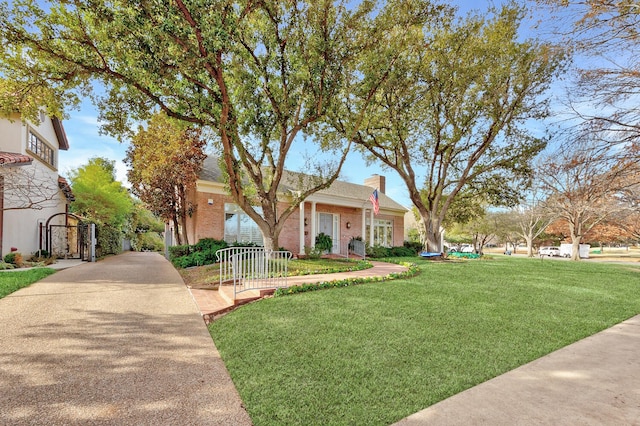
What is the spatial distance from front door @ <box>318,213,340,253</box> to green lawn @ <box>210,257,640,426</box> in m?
10.9

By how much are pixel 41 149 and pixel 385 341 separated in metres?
19.2

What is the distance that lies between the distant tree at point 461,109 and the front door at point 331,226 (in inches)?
165

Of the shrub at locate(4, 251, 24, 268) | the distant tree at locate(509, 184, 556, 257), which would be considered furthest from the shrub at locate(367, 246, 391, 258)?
the shrub at locate(4, 251, 24, 268)

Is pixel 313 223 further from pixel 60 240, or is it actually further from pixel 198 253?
pixel 60 240

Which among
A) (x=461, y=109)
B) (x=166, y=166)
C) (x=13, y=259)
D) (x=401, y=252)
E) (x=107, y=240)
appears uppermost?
(x=461, y=109)

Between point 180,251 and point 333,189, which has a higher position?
point 333,189

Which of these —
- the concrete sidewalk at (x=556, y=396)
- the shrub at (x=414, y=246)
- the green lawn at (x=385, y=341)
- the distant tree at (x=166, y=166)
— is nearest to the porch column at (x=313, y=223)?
the distant tree at (x=166, y=166)

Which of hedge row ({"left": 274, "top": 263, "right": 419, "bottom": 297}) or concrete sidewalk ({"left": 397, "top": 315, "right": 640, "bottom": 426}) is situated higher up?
hedge row ({"left": 274, "top": 263, "right": 419, "bottom": 297})

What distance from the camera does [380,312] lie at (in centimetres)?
550

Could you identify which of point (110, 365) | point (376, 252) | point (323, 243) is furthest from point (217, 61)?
point (376, 252)

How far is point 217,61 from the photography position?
765cm

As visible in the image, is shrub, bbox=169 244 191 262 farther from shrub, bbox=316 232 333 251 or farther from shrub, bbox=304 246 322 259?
shrub, bbox=316 232 333 251

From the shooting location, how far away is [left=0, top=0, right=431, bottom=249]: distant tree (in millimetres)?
7113

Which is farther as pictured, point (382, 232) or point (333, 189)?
point (382, 232)
